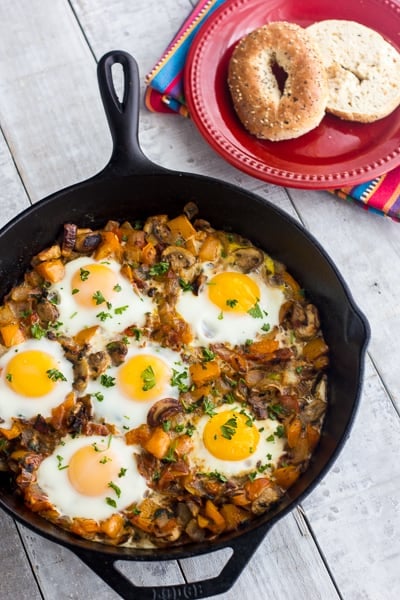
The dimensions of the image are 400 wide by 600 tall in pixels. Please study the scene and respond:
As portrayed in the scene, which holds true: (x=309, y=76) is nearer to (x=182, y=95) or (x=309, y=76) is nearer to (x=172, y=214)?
(x=182, y=95)

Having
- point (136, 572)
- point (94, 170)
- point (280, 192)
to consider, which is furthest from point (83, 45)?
point (136, 572)

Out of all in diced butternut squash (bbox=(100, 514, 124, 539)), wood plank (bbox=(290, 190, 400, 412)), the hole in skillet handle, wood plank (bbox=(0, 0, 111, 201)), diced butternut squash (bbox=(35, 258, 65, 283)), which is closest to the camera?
the hole in skillet handle

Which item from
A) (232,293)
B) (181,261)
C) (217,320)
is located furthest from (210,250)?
(217,320)

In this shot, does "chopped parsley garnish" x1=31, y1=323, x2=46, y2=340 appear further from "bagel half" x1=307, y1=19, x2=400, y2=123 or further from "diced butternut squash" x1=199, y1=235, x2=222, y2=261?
"bagel half" x1=307, y1=19, x2=400, y2=123

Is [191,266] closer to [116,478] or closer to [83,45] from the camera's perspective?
[116,478]

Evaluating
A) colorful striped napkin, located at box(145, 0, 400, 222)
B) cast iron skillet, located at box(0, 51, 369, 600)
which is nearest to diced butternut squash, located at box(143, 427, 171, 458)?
cast iron skillet, located at box(0, 51, 369, 600)

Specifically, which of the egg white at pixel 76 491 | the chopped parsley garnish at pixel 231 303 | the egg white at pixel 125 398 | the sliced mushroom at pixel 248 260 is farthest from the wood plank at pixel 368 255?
the egg white at pixel 76 491
